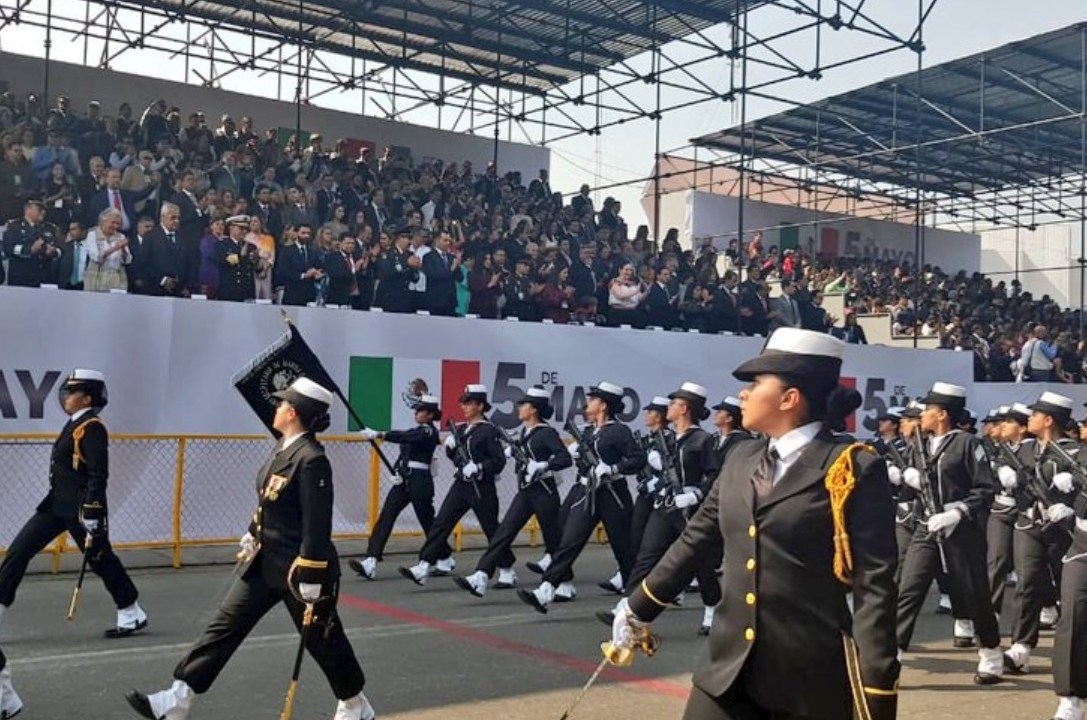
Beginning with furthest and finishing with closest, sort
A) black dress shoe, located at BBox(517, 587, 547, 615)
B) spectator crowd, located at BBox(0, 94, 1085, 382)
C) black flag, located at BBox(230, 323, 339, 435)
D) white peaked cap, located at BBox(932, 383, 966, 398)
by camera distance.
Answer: spectator crowd, located at BBox(0, 94, 1085, 382), black flag, located at BBox(230, 323, 339, 435), black dress shoe, located at BBox(517, 587, 547, 615), white peaked cap, located at BBox(932, 383, 966, 398)

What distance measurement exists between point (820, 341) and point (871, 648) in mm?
939

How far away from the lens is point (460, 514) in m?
11.1

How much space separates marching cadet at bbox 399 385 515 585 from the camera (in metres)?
10.9

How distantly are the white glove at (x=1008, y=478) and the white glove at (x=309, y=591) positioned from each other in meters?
5.40

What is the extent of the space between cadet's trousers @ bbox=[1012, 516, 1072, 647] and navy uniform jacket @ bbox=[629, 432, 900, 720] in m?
5.03

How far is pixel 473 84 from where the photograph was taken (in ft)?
78.8

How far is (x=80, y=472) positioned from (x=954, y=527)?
19.1ft

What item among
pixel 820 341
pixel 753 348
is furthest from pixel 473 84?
pixel 820 341

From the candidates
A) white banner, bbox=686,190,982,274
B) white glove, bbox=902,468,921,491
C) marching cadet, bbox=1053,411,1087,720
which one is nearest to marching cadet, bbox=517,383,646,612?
white glove, bbox=902,468,921,491

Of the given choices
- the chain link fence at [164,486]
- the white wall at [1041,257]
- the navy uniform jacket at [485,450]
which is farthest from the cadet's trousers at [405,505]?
the white wall at [1041,257]

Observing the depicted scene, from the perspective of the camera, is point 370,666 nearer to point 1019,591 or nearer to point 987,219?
point 1019,591

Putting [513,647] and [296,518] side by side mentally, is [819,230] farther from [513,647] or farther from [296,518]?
[296,518]

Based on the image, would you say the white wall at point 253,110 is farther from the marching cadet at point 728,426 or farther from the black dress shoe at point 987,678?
the black dress shoe at point 987,678

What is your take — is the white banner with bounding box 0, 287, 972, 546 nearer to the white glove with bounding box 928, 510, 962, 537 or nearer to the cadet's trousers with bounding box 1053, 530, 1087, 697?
the white glove with bounding box 928, 510, 962, 537
